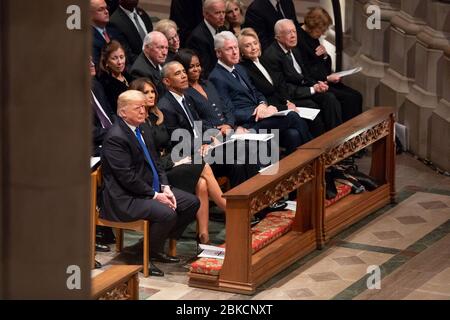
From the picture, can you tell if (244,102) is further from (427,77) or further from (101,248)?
(427,77)

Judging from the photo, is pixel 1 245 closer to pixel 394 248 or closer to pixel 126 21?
pixel 394 248

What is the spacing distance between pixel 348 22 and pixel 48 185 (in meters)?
9.92

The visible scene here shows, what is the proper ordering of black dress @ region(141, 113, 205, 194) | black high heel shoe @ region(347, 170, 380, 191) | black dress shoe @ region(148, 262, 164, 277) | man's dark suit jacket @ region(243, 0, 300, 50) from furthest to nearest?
man's dark suit jacket @ region(243, 0, 300, 50)
black high heel shoe @ region(347, 170, 380, 191)
black dress @ region(141, 113, 205, 194)
black dress shoe @ region(148, 262, 164, 277)

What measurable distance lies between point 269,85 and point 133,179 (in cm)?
244

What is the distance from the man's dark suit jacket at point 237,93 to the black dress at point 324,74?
1.26 meters

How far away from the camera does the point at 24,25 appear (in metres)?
3.42

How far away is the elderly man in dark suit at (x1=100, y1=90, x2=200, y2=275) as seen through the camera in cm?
832

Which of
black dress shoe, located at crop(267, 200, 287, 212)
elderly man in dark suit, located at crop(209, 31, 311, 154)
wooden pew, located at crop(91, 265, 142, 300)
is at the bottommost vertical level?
black dress shoe, located at crop(267, 200, 287, 212)

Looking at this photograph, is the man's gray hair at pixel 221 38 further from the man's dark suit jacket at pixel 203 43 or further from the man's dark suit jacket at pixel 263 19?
the man's dark suit jacket at pixel 263 19

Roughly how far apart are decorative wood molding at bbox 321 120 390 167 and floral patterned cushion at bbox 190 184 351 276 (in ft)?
1.44

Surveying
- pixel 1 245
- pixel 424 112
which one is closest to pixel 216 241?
pixel 424 112

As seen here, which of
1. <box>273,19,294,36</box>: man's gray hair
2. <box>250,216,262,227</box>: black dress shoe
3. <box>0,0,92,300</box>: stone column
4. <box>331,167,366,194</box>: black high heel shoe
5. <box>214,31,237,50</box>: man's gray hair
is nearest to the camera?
<box>0,0,92,300</box>: stone column

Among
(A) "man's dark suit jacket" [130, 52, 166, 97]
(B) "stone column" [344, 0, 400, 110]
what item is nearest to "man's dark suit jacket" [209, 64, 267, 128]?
(A) "man's dark suit jacket" [130, 52, 166, 97]

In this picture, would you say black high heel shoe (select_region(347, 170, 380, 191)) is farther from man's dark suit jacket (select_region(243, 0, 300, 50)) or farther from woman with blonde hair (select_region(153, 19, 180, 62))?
woman with blonde hair (select_region(153, 19, 180, 62))
